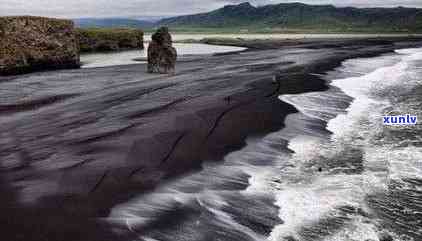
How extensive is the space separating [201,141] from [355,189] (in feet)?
16.0

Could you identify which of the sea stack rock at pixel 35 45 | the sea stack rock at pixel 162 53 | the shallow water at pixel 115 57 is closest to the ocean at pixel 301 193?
Result: the sea stack rock at pixel 162 53

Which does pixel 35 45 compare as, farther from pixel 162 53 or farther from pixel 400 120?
pixel 400 120

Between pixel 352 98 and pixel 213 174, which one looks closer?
pixel 213 174

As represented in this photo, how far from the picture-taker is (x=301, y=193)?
8.78 meters

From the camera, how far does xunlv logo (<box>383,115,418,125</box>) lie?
48.9 feet

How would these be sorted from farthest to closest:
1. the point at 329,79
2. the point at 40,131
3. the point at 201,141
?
the point at 329,79, the point at 40,131, the point at 201,141

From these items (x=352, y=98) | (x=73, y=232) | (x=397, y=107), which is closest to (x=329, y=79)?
(x=352, y=98)

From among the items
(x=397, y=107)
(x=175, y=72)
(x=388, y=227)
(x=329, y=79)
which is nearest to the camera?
(x=388, y=227)

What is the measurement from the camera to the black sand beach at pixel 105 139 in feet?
26.6

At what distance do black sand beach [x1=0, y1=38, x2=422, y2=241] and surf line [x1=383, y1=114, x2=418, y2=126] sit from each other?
10.8ft

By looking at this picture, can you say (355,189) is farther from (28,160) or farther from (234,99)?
(234,99)

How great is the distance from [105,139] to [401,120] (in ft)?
31.7

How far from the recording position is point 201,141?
41.3 feet

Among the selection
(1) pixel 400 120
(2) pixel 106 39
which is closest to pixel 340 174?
(1) pixel 400 120
